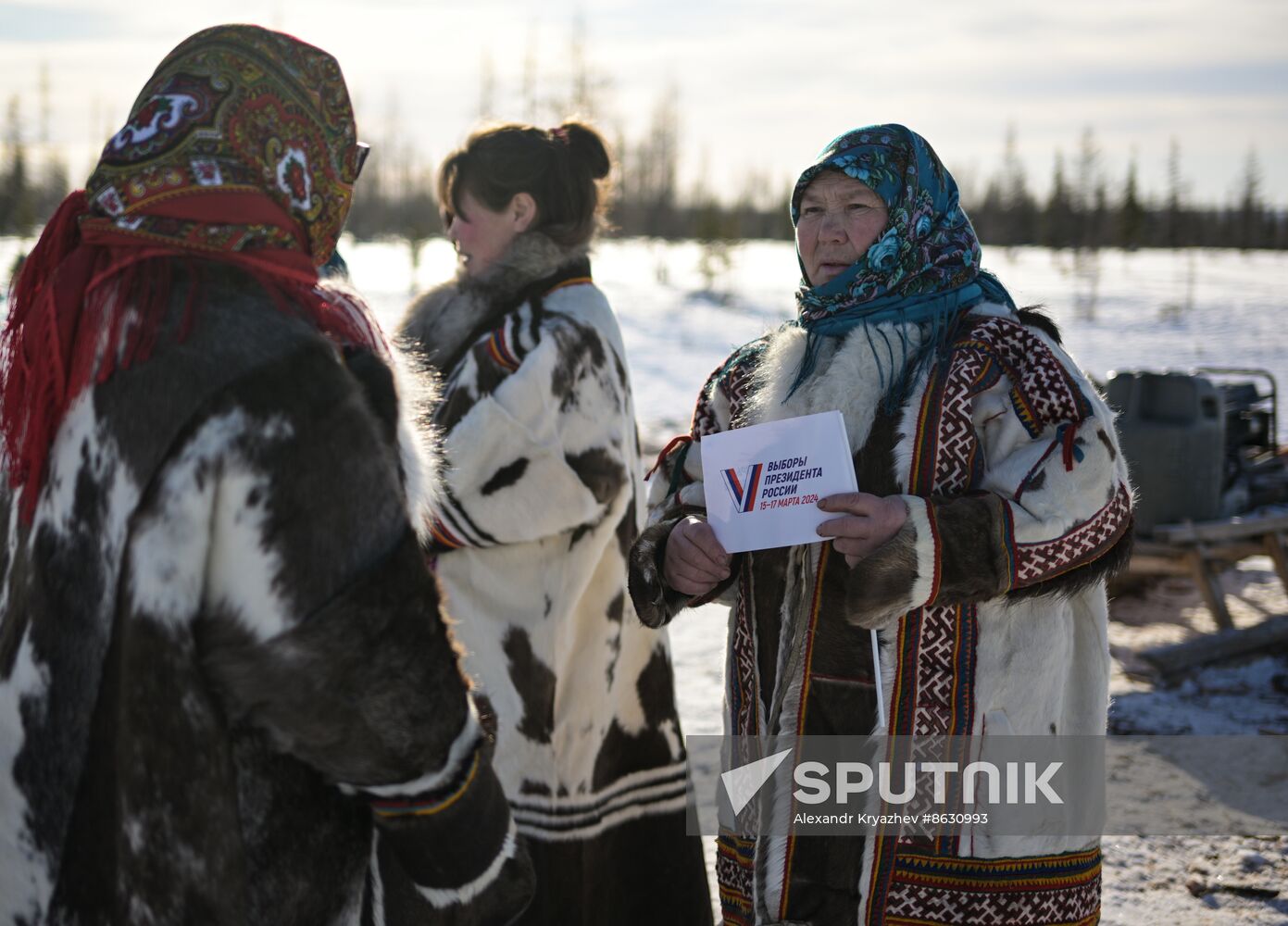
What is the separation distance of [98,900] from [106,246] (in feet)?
2.49

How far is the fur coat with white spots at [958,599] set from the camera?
1.83 meters

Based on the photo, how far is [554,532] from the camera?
8.39 ft

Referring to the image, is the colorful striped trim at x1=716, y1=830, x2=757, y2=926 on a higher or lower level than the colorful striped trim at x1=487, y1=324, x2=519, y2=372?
lower

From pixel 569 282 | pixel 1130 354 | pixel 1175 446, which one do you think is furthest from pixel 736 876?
pixel 1130 354

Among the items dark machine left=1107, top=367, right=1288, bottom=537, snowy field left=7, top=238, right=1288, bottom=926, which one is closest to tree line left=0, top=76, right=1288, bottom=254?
snowy field left=7, top=238, right=1288, bottom=926

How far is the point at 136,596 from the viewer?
50.1 inches

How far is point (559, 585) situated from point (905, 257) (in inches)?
42.0

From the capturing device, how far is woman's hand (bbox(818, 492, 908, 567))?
182 cm

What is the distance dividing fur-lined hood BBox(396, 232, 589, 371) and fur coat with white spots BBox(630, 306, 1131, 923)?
85 cm

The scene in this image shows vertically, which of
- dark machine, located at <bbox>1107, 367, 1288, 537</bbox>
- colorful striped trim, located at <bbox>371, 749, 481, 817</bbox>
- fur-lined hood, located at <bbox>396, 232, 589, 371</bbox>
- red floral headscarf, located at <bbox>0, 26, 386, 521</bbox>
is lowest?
dark machine, located at <bbox>1107, 367, 1288, 537</bbox>

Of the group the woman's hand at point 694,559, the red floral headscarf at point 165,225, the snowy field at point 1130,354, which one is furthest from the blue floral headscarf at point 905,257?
the red floral headscarf at point 165,225

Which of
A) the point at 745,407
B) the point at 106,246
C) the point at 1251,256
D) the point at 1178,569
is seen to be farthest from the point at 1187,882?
the point at 1251,256

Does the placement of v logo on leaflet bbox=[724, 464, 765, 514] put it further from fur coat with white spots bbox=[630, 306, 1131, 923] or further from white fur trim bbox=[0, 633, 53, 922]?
white fur trim bbox=[0, 633, 53, 922]

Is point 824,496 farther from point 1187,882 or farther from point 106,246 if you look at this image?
point 1187,882
